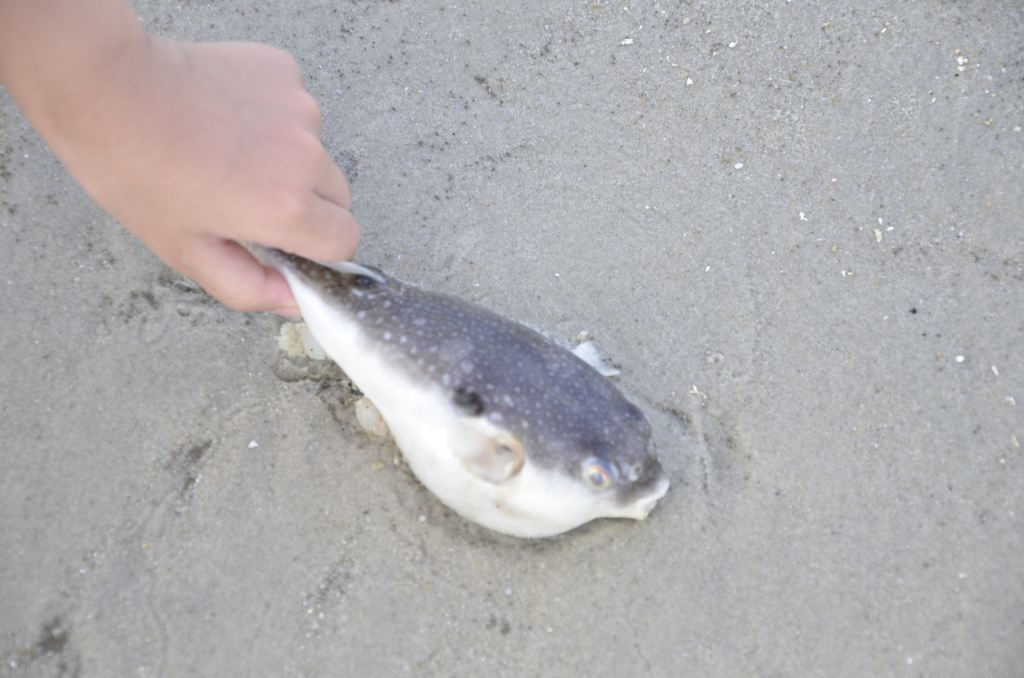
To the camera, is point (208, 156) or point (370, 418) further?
point (370, 418)

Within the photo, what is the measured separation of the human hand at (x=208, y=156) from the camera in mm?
2332

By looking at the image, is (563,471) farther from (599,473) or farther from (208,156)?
(208,156)

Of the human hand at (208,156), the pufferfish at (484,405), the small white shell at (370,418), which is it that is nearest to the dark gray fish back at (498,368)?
the pufferfish at (484,405)

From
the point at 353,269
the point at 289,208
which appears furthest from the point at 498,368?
the point at 289,208

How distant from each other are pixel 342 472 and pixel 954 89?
302cm

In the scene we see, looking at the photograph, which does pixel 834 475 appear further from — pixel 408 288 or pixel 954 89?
pixel 954 89

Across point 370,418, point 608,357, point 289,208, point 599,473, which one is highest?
point 289,208

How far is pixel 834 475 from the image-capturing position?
2.94m

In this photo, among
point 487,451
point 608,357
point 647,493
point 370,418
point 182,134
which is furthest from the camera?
point 608,357

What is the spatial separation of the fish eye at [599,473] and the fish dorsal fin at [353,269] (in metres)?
0.92

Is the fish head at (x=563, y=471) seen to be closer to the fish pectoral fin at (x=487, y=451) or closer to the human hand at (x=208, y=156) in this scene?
the fish pectoral fin at (x=487, y=451)

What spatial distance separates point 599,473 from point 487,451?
35 centimetres

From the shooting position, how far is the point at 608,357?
10.3 ft

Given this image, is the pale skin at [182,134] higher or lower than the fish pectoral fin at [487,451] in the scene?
higher
